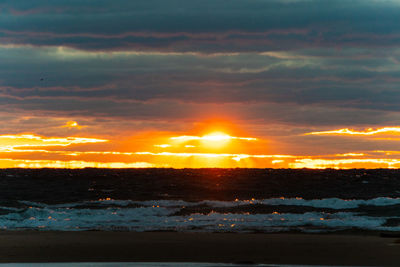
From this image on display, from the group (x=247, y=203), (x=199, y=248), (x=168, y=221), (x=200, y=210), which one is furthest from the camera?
(x=247, y=203)

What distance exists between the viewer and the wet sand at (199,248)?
15117 millimetres

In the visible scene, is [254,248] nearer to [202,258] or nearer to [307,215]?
[202,258]

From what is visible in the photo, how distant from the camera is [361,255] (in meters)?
16.0

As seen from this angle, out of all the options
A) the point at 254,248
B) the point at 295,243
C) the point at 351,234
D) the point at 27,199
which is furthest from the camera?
the point at 27,199

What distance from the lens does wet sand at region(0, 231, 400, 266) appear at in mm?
15117

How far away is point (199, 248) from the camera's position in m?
17.6

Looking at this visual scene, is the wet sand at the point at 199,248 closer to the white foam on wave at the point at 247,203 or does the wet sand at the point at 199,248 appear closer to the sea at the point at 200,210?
the sea at the point at 200,210

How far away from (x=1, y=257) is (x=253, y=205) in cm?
2526

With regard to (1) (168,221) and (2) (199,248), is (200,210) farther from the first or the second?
(2) (199,248)

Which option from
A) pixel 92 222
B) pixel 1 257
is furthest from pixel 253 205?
pixel 1 257

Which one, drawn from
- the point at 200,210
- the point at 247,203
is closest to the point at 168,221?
the point at 200,210

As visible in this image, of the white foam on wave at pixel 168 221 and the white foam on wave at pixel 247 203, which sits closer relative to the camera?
the white foam on wave at pixel 168 221

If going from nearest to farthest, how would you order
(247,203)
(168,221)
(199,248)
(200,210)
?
1. (199,248)
2. (168,221)
3. (200,210)
4. (247,203)

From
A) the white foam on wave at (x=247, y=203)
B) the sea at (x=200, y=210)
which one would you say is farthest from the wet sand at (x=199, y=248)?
the white foam on wave at (x=247, y=203)
